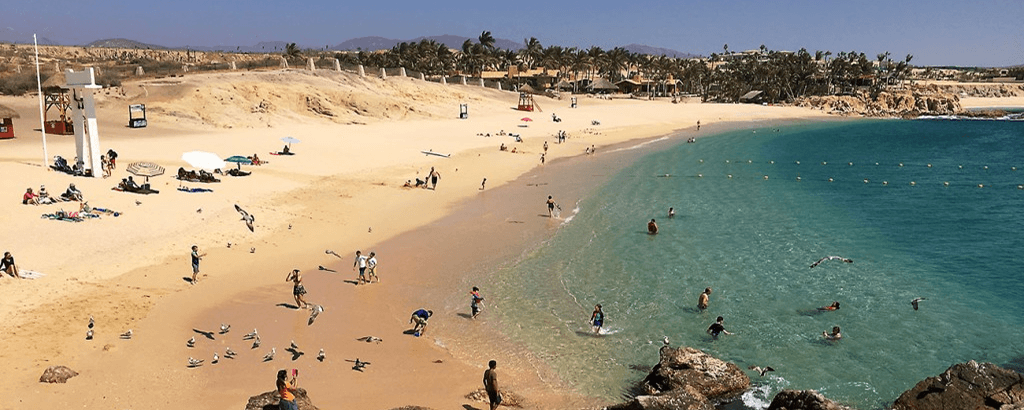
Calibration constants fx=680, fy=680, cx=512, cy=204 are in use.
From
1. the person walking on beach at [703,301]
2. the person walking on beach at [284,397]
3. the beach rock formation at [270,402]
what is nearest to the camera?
the person walking on beach at [284,397]

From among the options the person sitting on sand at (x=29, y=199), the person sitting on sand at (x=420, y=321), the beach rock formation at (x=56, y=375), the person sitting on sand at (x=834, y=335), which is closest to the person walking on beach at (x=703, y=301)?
the person sitting on sand at (x=834, y=335)

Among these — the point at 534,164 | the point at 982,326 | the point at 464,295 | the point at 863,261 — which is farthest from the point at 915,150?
the point at 464,295

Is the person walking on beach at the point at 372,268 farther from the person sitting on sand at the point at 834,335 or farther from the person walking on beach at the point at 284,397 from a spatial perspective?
the person sitting on sand at the point at 834,335

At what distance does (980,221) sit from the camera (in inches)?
1209

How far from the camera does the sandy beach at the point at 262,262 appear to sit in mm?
12984

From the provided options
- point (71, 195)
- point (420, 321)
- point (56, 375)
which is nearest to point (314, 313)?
point (420, 321)

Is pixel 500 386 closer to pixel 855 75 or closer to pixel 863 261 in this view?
pixel 863 261

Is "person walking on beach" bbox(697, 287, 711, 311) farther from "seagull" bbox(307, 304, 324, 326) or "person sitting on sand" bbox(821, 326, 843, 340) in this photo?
"seagull" bbox(307, 304, 324, 326)

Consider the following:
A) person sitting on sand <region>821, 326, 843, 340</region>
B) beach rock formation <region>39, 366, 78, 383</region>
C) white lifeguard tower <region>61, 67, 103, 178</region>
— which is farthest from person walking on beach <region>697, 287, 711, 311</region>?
white lifeguard tower <region>61, 67, 103, 178</region>

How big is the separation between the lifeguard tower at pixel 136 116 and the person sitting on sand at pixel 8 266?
96.7ft

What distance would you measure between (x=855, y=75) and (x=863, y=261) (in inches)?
4532

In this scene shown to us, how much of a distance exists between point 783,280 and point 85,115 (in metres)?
26.9

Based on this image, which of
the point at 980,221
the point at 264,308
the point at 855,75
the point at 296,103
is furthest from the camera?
the point at 855,75

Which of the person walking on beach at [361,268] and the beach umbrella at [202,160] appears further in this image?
the beach umbrella at [202,160]
